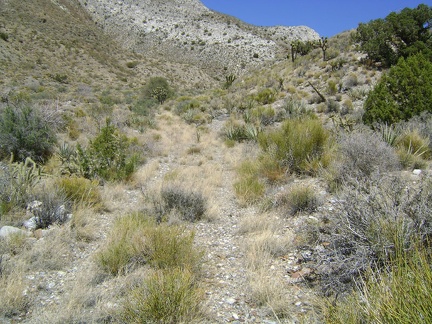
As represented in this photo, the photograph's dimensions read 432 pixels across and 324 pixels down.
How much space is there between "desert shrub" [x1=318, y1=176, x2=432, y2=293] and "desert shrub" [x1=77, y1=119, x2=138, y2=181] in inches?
189

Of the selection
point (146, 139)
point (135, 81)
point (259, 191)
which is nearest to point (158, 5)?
point (135, 81)

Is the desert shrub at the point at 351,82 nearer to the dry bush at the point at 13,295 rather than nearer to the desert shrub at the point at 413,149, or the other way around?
the desert shrub at the point at 413,149


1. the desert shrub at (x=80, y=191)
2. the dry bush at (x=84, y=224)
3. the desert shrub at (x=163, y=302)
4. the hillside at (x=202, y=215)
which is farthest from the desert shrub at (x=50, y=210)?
the desert shrub at (x=163, y=302)

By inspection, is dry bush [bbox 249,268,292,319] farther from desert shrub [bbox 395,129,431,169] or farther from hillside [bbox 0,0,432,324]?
desert shrub [bbox 395,129,431,169]

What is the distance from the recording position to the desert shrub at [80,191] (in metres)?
5.51

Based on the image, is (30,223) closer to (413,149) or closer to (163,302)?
(163,302)

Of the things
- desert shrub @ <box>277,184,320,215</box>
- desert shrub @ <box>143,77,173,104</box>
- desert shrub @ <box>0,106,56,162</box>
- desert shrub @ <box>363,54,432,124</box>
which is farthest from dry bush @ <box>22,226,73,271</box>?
desert shrub @ <box>143,77,173,104</box>

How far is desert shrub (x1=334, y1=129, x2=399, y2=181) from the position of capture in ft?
18.2

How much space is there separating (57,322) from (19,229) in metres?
2.18

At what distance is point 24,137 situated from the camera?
802 centimetres

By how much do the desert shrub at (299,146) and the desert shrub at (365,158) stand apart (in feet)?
2.93

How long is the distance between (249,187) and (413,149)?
3.53m

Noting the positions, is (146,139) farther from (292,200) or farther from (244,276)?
(244,276)

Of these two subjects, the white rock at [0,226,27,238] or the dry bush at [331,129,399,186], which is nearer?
the white rock at [0,226,27,238]
